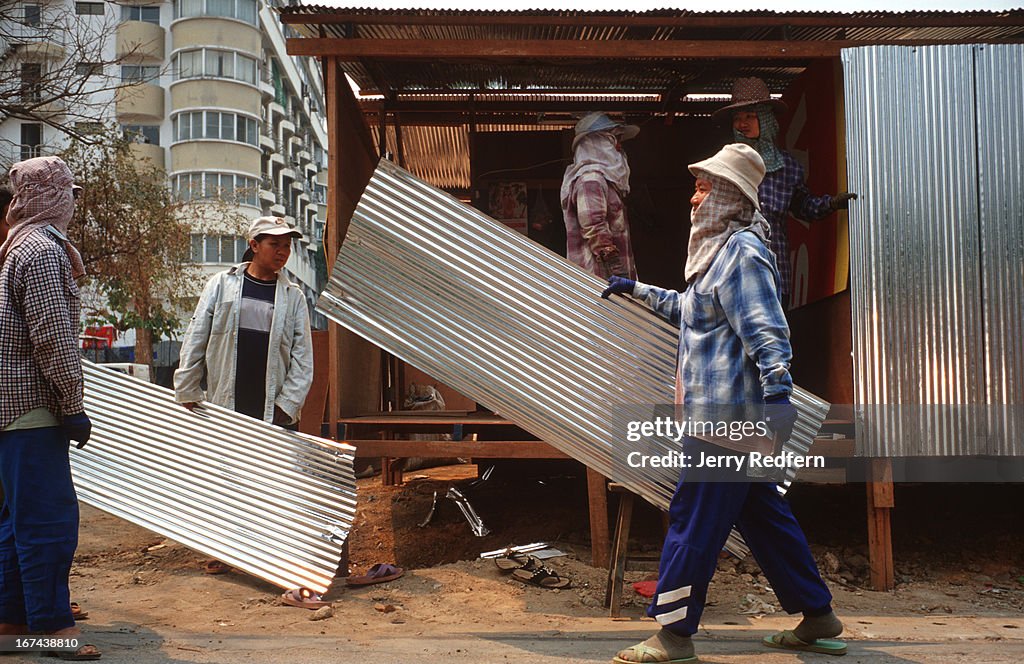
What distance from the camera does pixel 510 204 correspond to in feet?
28.4

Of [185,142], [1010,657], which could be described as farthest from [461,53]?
[185,142]

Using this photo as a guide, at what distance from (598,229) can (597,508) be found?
1.80 meters

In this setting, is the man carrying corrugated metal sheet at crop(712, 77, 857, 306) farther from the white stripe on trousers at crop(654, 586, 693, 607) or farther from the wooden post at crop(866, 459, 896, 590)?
the white stripe on trousers at crop(654, 586, 693, 607)

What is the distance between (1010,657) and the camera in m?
4.02

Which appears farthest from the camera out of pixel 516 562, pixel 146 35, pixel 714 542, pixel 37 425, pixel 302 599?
pixel 146 35

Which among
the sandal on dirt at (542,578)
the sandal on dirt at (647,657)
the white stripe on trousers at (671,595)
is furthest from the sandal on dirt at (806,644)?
the sandal on dirt at (542,578)

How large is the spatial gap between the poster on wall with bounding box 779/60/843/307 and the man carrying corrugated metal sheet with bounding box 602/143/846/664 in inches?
86.8

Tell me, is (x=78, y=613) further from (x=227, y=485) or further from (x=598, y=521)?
(x=598, y=521)

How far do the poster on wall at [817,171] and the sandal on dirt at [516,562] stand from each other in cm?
268

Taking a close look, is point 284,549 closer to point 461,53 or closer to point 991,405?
point 461,53

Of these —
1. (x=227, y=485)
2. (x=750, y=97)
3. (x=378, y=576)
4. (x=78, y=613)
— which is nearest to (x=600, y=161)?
(x=750, y=97)

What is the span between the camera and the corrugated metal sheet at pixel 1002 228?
18.1 ft

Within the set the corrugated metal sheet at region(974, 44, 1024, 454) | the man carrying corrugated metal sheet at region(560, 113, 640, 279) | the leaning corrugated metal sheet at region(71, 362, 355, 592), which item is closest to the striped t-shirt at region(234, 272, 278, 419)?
Result: the leaning corrugated metal sheet at region(71, 362, 355, 592)

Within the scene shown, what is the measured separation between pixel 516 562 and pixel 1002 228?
371 cm
